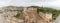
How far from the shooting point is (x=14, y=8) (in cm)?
68

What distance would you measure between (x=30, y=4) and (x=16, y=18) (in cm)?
13

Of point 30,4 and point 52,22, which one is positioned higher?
point 30,4

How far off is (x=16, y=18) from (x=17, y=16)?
0.05 ft

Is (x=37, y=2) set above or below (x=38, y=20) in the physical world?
above

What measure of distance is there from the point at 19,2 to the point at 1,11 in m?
0.13

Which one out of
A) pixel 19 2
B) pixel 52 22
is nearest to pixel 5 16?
pixel 19 2

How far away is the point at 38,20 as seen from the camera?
67 centimetres

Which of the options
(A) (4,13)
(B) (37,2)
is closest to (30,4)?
(B) (37,2)

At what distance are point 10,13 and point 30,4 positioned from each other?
139 mm

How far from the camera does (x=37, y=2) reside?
0.67m

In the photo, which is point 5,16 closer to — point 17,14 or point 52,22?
point 17,14

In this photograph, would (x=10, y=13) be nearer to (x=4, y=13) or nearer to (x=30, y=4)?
(x=4, y=13)

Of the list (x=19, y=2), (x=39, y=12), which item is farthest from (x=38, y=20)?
(x=19, y=2)

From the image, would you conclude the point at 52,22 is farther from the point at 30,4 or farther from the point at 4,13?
the point at 4,13
